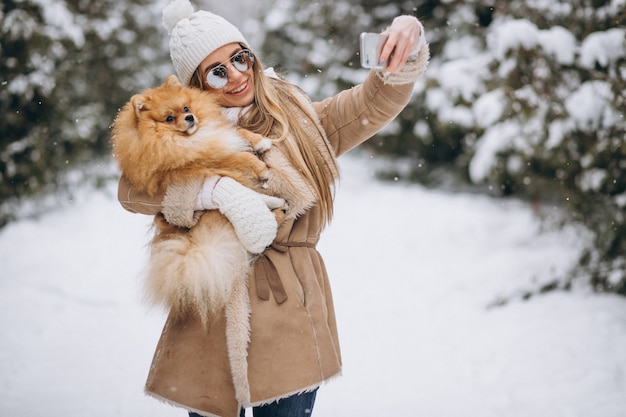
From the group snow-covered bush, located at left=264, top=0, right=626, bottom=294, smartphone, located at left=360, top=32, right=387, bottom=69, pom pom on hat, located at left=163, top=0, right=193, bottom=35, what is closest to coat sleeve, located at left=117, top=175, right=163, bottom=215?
pom pom on hat, located at left=163, top=0, right=193, bottom=35

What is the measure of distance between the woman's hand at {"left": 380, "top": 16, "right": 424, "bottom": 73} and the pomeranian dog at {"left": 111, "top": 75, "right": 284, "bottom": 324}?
19.5 inches

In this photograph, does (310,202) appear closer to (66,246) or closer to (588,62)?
(588,62)

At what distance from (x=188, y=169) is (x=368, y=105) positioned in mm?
683

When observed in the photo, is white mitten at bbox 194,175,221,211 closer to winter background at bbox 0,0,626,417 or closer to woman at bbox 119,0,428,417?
woman at bbox 119,0,428,417

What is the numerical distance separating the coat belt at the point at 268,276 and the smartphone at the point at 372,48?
69 cm

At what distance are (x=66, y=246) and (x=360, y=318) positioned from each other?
11.9ft

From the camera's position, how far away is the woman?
1872mm

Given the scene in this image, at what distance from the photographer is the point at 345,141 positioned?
7.22 feet

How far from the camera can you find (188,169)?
189 centimetres

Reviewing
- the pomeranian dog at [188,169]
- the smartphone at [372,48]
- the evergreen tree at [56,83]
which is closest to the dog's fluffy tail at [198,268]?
the pomeranian dog at [188,169]

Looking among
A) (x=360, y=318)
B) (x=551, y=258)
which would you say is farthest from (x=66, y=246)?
(x=551, y=258)

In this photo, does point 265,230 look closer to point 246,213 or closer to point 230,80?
point 246,213

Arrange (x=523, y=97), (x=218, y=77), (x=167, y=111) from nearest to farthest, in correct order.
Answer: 1. (x=167, y=111)
2. (x=218, y=77)
3. (x=523, y=97)

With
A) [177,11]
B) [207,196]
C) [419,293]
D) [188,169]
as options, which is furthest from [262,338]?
[419,293]
